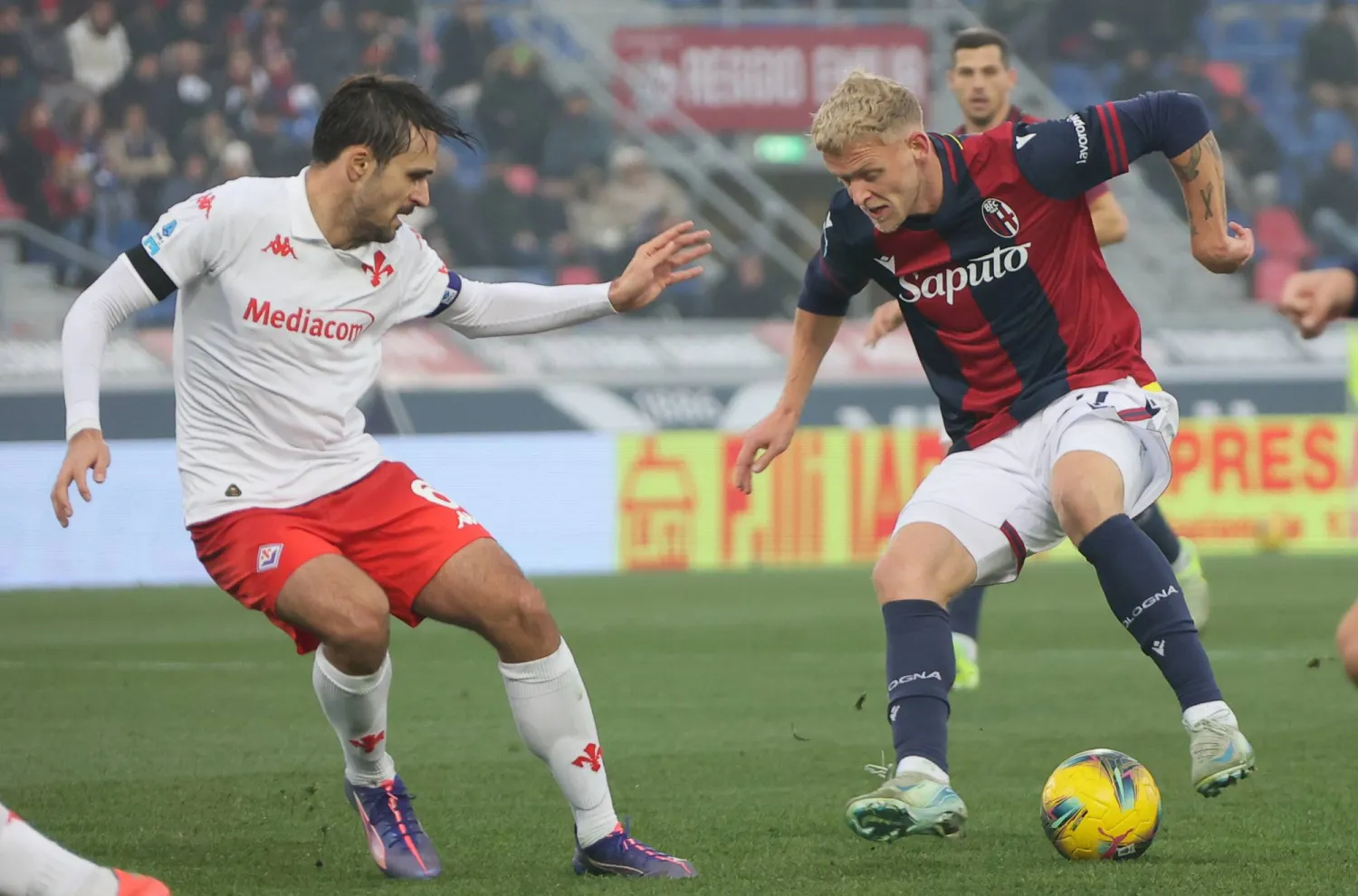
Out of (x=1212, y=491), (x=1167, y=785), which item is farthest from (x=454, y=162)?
(x=1167, y=785)

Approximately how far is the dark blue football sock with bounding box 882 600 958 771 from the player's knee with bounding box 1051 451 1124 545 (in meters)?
0.38

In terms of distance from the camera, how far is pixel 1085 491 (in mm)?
4852

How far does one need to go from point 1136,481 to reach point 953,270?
70cm

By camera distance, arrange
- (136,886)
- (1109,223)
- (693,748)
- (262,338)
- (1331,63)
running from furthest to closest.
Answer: (1331,63) < (1109,223) < (693,748) < (262,338) < (136,886)

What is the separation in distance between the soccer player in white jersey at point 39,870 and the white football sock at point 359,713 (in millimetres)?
1226

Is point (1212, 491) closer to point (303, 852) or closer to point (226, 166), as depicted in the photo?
point (226, 166)

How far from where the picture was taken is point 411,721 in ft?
24.8

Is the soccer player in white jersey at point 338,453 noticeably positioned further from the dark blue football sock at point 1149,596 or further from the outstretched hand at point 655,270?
the dark blue football sock at point 1149,596

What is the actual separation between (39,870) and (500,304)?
2075 millimetres

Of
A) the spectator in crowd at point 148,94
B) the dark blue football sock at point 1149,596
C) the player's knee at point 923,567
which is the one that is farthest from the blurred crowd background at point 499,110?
the dark blue football sock at point 1149,596

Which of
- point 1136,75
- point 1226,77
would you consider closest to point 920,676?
point 1136,75

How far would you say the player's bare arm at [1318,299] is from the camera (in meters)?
3.19

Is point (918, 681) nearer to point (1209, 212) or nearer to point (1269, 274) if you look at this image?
point (1209, 212)

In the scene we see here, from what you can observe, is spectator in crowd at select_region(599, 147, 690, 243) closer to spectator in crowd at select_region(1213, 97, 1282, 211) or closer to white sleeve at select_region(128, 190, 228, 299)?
spectator in crowd at select_region(1213, 97, 1282, 211)
